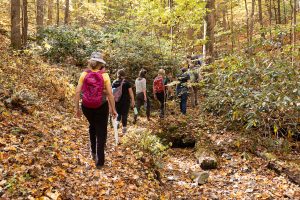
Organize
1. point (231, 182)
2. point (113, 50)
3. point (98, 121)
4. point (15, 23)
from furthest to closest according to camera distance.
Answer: point (113, 50), point (15, 23), point (231, 182), point (98, 121)

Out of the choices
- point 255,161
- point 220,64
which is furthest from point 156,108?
point 255,161

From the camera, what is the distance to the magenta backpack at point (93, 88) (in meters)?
5.16

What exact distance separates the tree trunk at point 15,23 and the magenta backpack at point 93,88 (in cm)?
946

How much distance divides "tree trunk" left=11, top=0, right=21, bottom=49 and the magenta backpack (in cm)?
946

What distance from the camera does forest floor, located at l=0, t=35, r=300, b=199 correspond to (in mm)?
4816

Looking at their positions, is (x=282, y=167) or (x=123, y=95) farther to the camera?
(x=123, y=95)

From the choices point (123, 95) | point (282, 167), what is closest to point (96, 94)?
point (123, 95)

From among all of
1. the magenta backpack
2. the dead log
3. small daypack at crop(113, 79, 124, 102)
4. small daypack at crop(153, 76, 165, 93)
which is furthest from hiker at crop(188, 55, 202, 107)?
the magenta backpack

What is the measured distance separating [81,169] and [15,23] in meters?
9.63

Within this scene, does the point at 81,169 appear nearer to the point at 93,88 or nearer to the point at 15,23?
the point at 93,88

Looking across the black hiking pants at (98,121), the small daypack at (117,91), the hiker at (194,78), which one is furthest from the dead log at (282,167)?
the hiker at (194,78)

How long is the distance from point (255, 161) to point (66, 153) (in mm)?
4986

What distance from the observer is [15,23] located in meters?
13.0

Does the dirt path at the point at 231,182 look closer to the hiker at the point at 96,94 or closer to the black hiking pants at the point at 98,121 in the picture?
the black hiking pants at the point at 98,121
